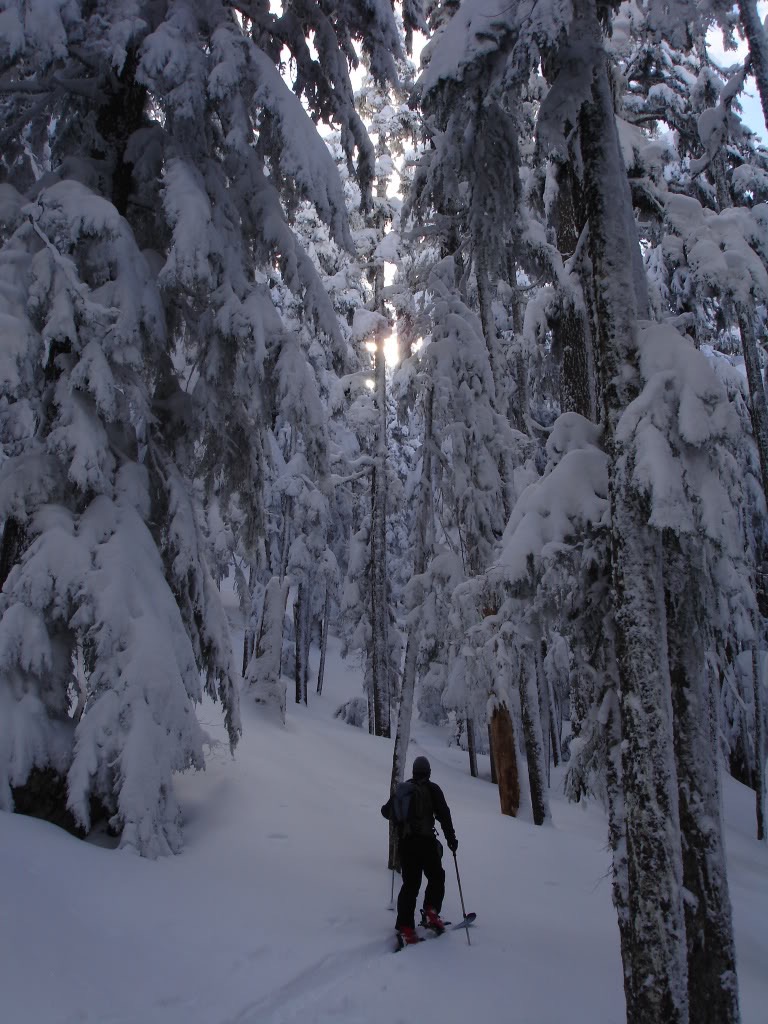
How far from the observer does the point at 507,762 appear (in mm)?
13602

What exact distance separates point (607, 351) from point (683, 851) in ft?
12.5

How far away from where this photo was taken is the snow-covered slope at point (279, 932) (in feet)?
15.2

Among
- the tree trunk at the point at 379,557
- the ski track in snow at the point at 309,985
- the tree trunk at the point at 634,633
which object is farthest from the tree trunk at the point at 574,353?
the tree trunk at the point at 379,557

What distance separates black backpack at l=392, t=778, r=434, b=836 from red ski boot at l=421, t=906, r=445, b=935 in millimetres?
687

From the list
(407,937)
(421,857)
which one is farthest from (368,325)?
(407,937)

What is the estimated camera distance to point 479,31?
5574 millimetres

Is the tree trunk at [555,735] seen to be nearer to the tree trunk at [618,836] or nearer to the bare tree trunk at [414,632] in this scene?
the bare tree trunk at [414,632]

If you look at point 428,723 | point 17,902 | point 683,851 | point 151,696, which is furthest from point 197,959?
point 428,723

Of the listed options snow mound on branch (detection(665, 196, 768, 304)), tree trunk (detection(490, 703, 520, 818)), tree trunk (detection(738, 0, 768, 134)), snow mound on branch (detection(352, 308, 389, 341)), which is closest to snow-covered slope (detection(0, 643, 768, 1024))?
tree trunk (detection(490, 703, 520, 818))

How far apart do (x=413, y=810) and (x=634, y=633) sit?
3.57m

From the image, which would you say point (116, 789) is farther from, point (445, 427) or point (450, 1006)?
point (445, 427)

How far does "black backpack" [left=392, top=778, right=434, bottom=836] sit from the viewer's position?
274 inches

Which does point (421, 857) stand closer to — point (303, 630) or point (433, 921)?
point (433, 921)

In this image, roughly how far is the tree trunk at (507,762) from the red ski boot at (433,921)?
687 cm
